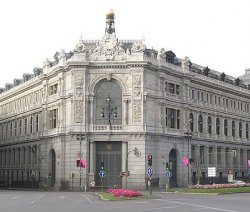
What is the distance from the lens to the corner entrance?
8819cm

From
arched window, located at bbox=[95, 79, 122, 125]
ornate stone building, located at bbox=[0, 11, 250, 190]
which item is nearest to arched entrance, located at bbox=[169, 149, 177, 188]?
ornate stone building, located at bbox=[0, 11, 250, 190]

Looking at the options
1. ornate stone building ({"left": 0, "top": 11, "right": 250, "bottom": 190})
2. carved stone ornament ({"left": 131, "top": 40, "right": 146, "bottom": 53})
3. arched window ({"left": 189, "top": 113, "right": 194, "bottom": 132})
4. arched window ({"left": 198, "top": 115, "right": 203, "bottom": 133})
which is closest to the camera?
ornate stone building ({"left": 0, "top": 11, "right": 250, "bottom": 190})

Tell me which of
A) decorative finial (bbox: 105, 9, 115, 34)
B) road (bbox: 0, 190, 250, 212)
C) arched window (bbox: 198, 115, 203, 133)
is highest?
decorative finial (bbox: 105, 9, 115, 34)

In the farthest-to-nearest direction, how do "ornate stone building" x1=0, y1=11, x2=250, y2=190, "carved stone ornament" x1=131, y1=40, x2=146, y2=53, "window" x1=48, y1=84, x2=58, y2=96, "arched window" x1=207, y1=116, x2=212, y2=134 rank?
1. "arched window" x1=207, y1=116, x2=212, y2=134
2. "window" x1=48, y1=84, x2=58, y2=96
3. "carved stone ornament" x1=131, y1=40, x2=146, y2=53
4. "ornate stone building" x1=0, y1=11, x2=250, y2=190

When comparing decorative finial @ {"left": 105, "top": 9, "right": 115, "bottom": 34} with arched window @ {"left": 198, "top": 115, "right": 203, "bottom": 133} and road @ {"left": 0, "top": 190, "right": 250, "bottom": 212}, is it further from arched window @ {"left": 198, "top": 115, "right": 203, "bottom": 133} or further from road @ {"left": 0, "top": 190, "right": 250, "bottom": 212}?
road @ {"left": 0, "top": 190, "right": 250, "bottom": 212}

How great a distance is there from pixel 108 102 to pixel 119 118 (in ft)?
10.5

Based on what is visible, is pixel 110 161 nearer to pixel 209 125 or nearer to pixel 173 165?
pixel 173 165

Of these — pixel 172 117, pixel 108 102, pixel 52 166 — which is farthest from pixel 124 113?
pixel 52 166

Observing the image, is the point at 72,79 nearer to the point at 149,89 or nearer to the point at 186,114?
the point at 149,89

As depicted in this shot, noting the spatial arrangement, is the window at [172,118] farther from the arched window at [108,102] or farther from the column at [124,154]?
the column at [124,154]

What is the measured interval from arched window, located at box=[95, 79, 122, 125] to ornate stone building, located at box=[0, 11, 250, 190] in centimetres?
16

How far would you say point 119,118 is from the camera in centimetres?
8969

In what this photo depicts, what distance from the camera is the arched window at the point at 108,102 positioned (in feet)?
294

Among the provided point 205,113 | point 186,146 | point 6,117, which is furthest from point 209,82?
point 6,117
